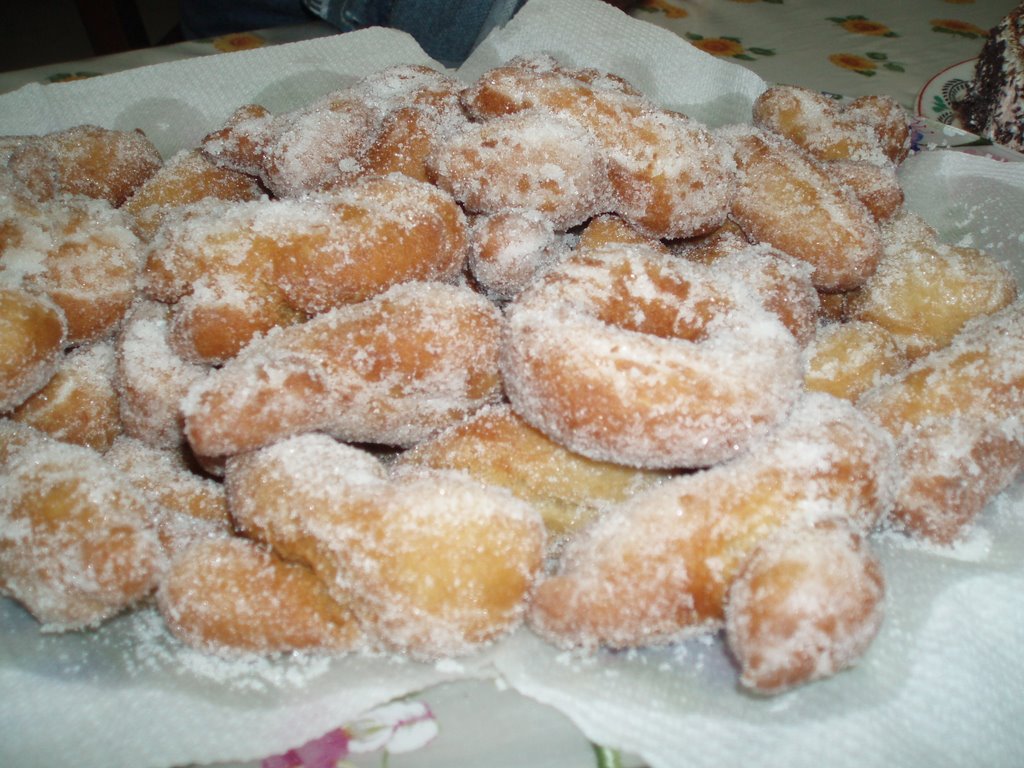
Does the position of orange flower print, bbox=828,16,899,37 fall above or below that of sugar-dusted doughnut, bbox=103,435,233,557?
above

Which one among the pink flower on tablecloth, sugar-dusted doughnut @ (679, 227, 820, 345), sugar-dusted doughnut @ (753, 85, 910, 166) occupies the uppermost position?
sugar-dusted doughnut @ (753, 85, 910, 166)

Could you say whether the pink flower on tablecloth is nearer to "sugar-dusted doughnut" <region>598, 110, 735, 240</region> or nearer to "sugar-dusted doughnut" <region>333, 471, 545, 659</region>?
"sugar-dusted doughnut" <region>333, 471, 545, 659</region>

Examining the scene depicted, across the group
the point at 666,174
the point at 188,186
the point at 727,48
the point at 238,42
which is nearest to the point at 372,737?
the point at 666,174

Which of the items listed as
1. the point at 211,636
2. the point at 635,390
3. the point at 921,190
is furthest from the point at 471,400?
the point at 921,190

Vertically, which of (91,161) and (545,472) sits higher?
(91,161)

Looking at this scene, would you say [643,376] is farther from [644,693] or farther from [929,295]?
[929,295]

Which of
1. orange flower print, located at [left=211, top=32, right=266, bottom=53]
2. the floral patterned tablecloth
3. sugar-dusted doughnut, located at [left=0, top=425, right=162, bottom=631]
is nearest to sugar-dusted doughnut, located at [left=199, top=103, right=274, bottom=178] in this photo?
sugar-dusted doughnut, located at [left=0, top=425, right=162, bottom=631]

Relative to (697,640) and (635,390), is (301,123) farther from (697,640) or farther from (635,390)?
Result: (697,640)
